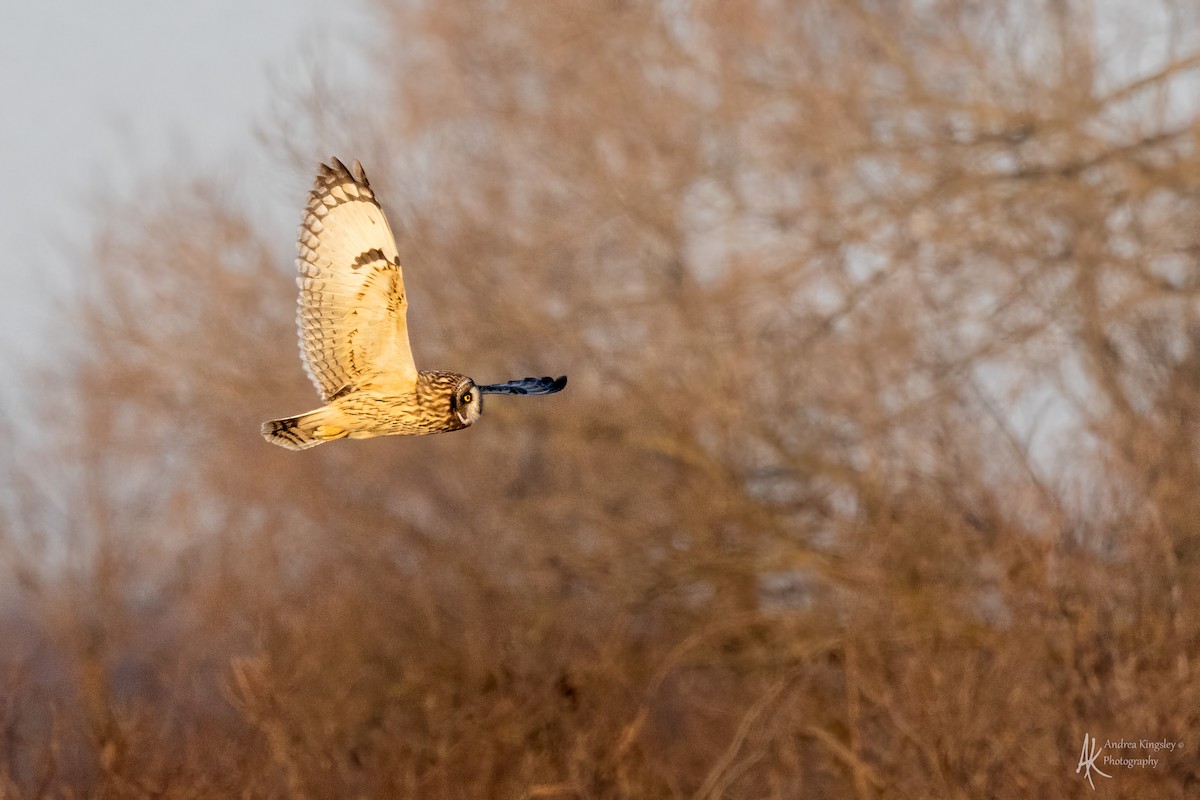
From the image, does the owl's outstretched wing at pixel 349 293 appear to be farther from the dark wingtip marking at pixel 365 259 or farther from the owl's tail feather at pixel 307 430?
the owl's tail feather at pixel 307 430

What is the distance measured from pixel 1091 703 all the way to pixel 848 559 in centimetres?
312

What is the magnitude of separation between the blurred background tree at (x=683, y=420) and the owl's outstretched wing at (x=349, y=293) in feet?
12.2

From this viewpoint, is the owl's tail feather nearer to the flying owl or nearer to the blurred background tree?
the flying owl

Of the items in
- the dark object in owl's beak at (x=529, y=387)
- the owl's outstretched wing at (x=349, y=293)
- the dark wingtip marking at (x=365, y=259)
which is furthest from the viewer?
the dark wingtip marking at (x=365, y=259)

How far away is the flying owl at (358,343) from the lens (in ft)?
11.7

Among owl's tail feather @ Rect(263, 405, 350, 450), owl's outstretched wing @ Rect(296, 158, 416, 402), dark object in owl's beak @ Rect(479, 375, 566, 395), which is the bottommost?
owl's tail feather @ Rect(263, 405, 350, 450)

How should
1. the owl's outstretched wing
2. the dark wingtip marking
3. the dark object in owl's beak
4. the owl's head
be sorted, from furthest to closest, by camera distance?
the dark wingtip marking → the owl's outstretched wing → the dark object in owl's beak → the owl's head

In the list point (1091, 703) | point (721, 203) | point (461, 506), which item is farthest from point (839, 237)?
point (1091, 703)

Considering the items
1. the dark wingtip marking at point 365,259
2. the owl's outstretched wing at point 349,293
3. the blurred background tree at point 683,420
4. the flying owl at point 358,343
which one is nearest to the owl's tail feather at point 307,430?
the flying owl at point 358,343

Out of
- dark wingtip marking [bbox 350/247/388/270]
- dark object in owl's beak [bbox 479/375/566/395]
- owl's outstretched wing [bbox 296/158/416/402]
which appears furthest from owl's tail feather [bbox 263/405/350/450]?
dark wingtip marking [bbox 350/247/388/270]

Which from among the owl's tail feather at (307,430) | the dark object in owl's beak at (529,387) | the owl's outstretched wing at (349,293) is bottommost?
the owl's tail feather at (307,430)

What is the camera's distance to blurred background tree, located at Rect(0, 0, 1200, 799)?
8297mm

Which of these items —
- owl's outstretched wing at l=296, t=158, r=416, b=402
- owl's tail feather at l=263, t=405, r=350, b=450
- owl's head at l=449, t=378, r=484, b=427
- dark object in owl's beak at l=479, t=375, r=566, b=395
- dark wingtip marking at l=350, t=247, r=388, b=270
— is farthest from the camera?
dark wingtip marking at l=350, t=247, r=388, b=270

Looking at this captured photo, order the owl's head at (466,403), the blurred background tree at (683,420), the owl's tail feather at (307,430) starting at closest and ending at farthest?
1. the owl's head at (466,403)
2. the owl's tail feather at (307,430)
3. the blurred background tree at (683,420)
